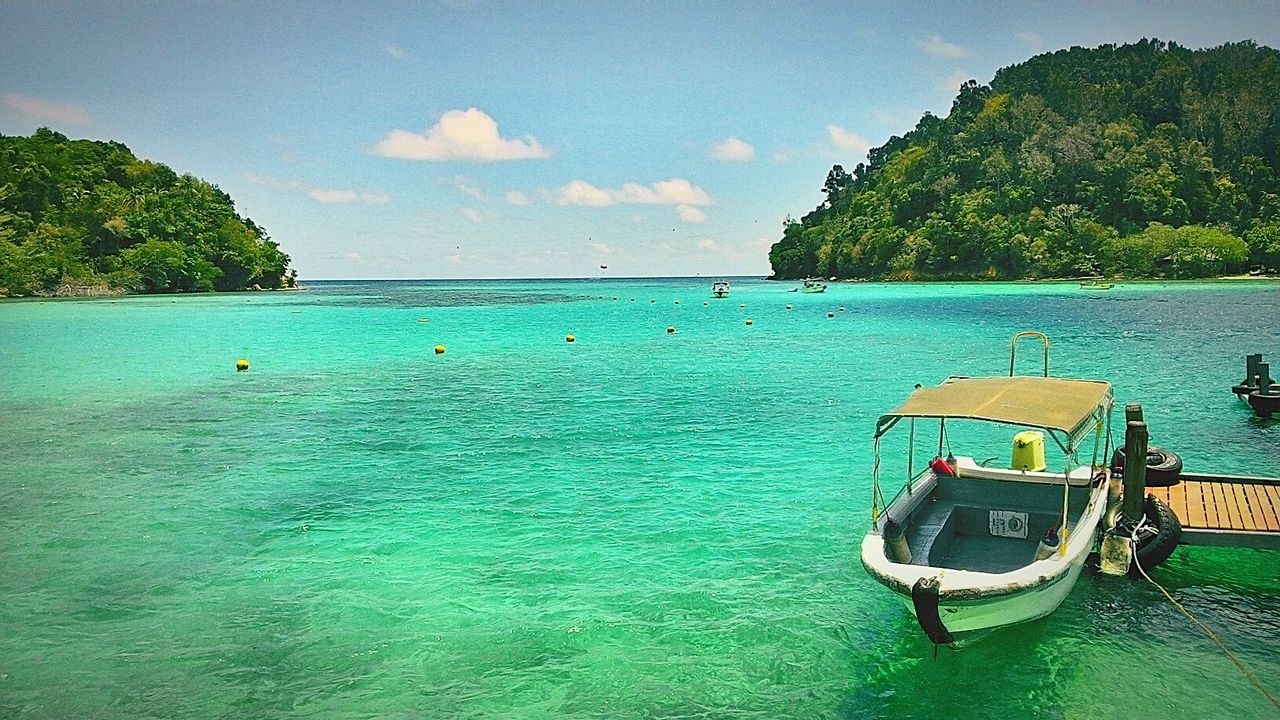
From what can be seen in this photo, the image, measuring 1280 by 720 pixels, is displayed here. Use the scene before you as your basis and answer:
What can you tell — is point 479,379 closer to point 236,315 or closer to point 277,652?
point 277,652

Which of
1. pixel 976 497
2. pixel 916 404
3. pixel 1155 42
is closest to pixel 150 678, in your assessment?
pixel 916 404

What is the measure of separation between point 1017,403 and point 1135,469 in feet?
8.99

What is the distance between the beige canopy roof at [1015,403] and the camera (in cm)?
993

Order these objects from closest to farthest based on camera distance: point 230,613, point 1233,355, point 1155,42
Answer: point 230,613 < point 1233,355 < point 1155,42

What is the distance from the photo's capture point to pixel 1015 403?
10625 millimetres

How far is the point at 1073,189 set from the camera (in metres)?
133

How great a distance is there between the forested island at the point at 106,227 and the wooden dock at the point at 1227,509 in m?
129

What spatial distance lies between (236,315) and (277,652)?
3142 inches

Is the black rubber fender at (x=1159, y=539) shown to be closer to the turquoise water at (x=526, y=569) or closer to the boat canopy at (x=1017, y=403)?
the turquoise water at (x=526, y=569)

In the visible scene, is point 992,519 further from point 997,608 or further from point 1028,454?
point 997,608

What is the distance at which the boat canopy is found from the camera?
9914mm

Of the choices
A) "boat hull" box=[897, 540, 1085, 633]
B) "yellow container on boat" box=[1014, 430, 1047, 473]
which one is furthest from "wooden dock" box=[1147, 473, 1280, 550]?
"boat hull" box=[897, 540, 1085, 633]

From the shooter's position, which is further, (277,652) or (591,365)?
(591,365)

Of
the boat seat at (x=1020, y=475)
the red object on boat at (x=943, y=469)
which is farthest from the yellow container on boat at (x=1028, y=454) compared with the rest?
the red object on boat at (x=943, y=469)
